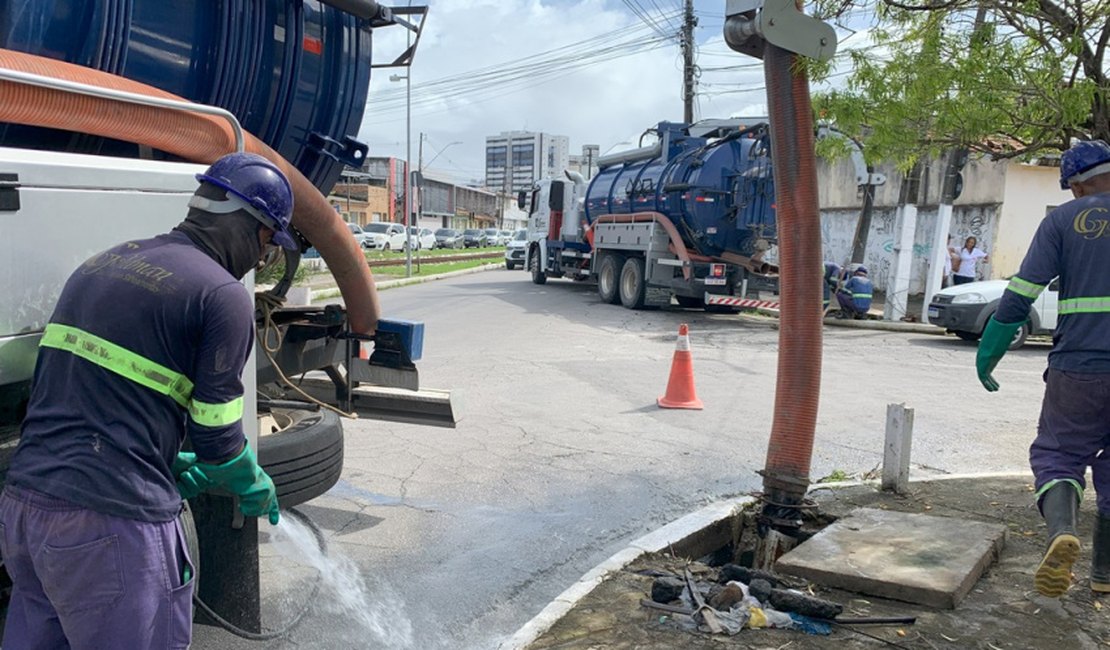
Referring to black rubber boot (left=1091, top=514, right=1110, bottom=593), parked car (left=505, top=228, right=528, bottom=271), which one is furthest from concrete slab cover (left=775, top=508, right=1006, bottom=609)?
parked car (left=505, top=228, right=528, bottom=271)

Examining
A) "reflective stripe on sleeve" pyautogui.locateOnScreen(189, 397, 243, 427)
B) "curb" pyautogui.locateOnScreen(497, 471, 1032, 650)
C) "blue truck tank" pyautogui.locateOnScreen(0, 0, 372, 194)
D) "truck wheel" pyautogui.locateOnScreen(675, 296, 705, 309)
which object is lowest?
"curb" pyautogui.locateOnScreen(497, 471, 1032, 650)

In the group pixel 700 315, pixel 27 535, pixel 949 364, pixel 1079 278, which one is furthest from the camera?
pixel 700 315

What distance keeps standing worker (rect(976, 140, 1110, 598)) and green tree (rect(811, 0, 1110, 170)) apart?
2.23ft

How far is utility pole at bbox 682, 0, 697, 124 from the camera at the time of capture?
26984mm

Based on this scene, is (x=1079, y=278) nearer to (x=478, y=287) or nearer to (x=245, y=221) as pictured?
(x=245, y=221)

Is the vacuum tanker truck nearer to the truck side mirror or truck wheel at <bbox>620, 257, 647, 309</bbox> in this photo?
truck wheel at <bbox>620, 257, 647, 309</bbox>

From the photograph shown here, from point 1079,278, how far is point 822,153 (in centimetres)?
237

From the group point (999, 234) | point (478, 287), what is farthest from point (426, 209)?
point (999, 234)

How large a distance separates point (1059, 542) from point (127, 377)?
11.5 ft

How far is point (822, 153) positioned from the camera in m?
6.01

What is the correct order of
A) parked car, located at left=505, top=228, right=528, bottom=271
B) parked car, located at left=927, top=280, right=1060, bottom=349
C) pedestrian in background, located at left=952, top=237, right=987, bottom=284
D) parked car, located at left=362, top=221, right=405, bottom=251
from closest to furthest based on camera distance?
parked car, located at left=927, top=280, right=1060, bottom=349 → pedestrian in background, located at left=952, top=237, right=987, bottom=284 → parked car, located at left=505, top=228, right=528, bottom=271 → parked car, located at left=362, top=221, right=405, bottom=251

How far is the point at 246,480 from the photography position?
8.46 ft

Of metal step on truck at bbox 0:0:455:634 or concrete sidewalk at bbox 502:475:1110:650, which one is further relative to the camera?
concrete sidewalk at bbox 502:475:1110:650

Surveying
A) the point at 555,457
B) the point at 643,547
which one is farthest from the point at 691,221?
the point at 643,547
